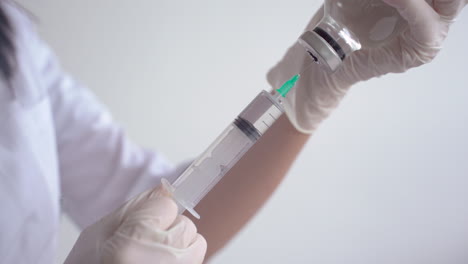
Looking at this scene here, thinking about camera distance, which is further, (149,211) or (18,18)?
(18,18)

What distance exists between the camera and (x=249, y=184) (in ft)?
3.40

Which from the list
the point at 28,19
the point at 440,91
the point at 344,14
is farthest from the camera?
the point at 28,19

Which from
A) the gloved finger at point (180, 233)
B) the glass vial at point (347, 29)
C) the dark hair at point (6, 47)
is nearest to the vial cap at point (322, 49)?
the glass vial at point (347, 29)

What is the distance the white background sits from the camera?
1.26 m

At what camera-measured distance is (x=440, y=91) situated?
122 cm

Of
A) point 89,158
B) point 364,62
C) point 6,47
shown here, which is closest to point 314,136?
point 364,62

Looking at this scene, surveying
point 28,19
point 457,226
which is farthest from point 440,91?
point 28,19

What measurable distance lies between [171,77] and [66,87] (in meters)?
0.41

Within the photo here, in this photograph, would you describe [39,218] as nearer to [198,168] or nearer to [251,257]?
[198,168]

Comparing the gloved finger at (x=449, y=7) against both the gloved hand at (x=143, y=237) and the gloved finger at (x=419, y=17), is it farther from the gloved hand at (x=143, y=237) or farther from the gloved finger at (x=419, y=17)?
the gloved hand at (x=143, y=237)

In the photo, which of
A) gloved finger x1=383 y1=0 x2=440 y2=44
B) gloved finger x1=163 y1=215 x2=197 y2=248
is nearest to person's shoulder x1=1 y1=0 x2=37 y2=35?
gloved finger x1=163 y1=215 x2=197 y2=248

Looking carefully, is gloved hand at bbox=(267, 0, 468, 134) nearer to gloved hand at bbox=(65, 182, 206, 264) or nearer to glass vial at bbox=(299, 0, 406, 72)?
glass vial at bbox=(299, 0, 406, 72)

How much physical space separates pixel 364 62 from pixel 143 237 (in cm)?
59

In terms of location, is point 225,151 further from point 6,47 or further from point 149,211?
point 6,47
